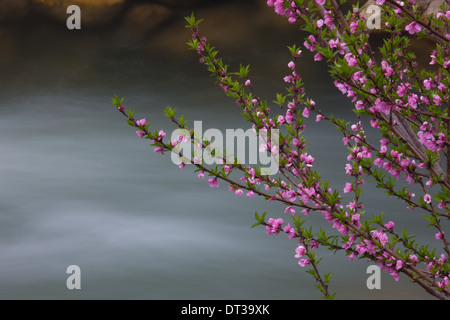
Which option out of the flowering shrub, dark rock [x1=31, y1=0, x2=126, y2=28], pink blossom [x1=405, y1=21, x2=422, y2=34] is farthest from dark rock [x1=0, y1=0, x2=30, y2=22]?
pink blossom [x1=405, y1=21, x2=422, y2=34]

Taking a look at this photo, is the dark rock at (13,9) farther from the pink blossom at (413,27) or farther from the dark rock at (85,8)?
the pink blossom at (413,27)

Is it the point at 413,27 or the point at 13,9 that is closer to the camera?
the point at 413,27

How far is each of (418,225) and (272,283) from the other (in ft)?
5.25

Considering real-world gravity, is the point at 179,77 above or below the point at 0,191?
above

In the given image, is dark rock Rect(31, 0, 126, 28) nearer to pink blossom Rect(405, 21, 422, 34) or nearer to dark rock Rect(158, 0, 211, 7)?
dark rock Rect(158, 0, 211, 7)

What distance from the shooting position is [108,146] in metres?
7.42

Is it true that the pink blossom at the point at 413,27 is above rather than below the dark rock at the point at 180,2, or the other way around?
below

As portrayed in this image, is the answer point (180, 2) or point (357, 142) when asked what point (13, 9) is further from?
point (357, 142)

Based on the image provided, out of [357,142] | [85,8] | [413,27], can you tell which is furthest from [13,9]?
[413,27]

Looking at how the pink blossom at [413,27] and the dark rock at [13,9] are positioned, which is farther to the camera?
the dark rock at [13,9]

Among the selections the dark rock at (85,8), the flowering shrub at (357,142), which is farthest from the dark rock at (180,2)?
the flowering shrub at (357,142)

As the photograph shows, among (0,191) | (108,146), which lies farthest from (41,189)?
(108,146)

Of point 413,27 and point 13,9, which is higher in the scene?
point 13,9

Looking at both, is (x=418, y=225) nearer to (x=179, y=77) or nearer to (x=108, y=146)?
(x=108, y=146)
